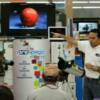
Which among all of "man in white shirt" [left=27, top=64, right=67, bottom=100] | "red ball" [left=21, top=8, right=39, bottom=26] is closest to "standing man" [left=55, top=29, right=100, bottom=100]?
"red ball" [left=21, top=8, right=39, bottom=26]

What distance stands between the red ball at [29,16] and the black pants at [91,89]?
181cm

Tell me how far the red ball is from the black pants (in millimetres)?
1815

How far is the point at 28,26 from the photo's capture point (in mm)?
6867

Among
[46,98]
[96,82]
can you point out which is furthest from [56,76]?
[96,82]

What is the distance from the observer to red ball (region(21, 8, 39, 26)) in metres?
6.71

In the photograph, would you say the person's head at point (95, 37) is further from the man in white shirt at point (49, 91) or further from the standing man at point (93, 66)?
the man in white shirt at point (49, 91)

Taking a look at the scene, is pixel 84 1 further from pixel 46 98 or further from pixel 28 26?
pixel 46 98

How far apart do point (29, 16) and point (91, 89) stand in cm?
200

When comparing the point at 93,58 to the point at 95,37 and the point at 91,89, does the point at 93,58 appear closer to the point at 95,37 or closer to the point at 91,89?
the point at 95,37

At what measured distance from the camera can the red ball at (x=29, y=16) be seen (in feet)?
22.0

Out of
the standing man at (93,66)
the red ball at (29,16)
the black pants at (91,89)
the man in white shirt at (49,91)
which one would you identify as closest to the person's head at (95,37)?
the standing man at (93,66)

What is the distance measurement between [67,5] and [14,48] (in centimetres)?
133

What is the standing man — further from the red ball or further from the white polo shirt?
the red ball

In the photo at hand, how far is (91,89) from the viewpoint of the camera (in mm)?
5504
